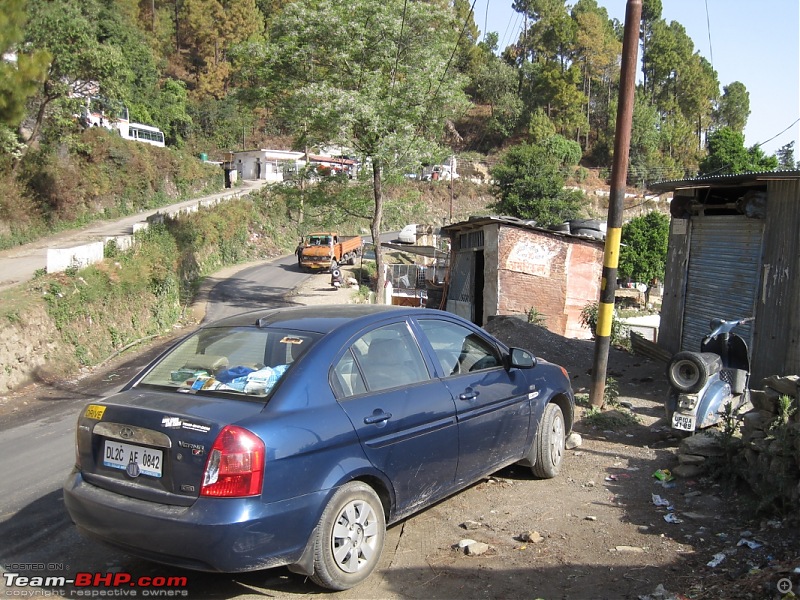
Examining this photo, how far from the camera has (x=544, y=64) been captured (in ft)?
244

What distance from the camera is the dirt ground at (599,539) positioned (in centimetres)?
387

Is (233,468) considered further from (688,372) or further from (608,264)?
(608,264)

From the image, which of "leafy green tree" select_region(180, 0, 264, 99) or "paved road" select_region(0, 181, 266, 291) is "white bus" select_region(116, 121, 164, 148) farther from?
"leafy green tree" select_region(180, 0, 264, 99)

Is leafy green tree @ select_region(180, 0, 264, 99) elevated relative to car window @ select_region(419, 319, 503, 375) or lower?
elevated

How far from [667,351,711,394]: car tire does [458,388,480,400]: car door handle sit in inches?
116

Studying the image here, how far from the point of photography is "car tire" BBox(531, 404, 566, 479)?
5.71 metres

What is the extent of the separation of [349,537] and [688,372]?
14.8 ft

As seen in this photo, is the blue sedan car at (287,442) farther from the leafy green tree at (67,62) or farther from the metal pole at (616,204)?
the leafy green tree at (67,62)

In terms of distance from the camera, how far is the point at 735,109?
8194cm

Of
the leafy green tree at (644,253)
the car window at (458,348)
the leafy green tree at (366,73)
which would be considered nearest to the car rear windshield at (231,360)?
the car window at (458,348)

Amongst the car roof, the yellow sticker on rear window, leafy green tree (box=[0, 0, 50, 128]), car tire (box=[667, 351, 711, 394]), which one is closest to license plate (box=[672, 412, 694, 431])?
car tire (box=[667, 351, 711, 394])

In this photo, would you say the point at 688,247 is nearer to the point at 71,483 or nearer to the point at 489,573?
the point at 489,573

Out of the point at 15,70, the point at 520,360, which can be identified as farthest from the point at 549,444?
the point at 15,70

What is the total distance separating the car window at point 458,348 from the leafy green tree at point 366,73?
15551 mm
